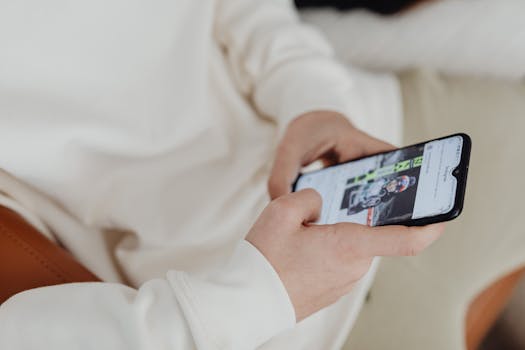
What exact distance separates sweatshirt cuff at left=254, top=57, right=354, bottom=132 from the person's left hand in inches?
1.0

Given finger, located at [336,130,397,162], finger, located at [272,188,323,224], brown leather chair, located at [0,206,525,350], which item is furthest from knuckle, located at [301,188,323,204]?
brown leather chair, located at [0,206,525,350]

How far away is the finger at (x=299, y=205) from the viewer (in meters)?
0.48

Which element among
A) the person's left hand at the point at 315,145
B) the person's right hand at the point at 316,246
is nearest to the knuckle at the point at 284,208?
the person's right hand at the point at 316,246

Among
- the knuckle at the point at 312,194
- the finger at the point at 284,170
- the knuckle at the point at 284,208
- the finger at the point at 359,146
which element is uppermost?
the knuckle at the point at 284,208

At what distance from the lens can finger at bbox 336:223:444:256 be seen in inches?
17.8

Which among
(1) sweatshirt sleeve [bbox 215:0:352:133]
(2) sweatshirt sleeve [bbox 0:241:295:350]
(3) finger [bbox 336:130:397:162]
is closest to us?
(2) sweatshirt sleeve [bbox 0:241:295:350]

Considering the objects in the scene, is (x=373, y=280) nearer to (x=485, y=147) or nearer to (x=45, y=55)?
(x=485, y=147)

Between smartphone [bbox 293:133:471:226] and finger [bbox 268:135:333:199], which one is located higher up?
smartphone [bbox 293:133:471:226]

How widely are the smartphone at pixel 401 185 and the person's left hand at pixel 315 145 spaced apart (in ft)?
0.10

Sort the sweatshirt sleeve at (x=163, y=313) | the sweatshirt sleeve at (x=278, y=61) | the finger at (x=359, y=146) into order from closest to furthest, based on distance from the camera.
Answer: the sweatshirt sleeve at (x=163, y=313) → the finger at (x=359, y=146) → the sweatshirt sleeve at (x=278, y=61)

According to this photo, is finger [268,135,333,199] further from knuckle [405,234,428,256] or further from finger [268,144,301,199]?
knuckle [405,234,428,256]

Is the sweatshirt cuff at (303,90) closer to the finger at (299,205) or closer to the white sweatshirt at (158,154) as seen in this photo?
the white sweatshirt at (158,154)

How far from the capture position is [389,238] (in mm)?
454

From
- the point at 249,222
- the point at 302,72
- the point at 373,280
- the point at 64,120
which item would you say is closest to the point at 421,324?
the point at 373,280
